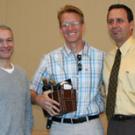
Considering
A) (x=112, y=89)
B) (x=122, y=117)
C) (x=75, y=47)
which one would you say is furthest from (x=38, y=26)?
(x=122, y=117)

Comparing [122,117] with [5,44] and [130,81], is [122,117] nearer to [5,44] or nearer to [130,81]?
[130,81]

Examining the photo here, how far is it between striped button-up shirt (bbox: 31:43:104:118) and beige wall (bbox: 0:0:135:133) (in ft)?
5.04

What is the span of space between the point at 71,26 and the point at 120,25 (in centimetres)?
34

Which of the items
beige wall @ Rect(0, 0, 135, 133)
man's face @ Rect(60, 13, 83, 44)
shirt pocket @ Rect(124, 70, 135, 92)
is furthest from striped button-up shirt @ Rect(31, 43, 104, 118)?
beige wall @ Rect(0, 0, 135, 133)

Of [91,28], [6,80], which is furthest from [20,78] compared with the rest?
[91,28]

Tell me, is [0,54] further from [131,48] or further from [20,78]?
[131,48]

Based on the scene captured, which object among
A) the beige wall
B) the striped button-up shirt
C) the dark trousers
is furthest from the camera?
the beige wall

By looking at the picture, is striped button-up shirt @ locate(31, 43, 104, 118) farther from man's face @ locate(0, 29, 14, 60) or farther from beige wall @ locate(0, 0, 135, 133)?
beige wall @ locate(0, 0, 135, 133)

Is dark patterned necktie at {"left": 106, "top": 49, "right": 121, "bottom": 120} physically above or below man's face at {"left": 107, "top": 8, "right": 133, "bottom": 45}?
below

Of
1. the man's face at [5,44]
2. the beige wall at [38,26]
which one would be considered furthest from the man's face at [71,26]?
the beige wall at [38,26]

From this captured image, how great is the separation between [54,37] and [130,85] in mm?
2038

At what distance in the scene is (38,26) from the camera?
411cm

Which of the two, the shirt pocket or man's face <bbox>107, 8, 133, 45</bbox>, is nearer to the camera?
the shirt pocket

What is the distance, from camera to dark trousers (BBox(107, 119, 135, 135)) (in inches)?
84.5
